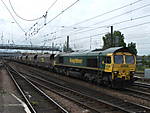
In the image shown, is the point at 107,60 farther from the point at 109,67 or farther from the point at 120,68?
the point at 120,68

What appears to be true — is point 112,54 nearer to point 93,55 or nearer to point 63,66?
point 93,55

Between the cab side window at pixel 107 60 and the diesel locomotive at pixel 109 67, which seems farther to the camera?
the cab side window at pixel 107 60

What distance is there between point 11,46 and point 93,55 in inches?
2944

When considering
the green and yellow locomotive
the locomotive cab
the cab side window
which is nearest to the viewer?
the locomotive cab

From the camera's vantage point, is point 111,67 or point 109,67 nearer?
point 111,67

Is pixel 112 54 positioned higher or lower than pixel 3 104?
higher

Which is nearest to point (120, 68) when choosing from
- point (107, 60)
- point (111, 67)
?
point (111, 67)

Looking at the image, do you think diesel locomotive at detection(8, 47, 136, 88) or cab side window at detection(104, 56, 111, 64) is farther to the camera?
cab side window at detection(104, 56, 111, 64)

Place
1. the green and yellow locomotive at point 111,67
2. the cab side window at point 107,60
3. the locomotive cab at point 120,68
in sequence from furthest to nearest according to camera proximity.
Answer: the cab side window at point 107,60, the green and yellow locomotive at point 111,67, the locomotive cab at point 120,68

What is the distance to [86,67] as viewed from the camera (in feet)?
69.2

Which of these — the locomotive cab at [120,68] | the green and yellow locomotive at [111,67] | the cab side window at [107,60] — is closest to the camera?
the locomotive cab at [120,68]

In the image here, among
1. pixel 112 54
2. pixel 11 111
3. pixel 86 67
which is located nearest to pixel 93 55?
pixel 86 67

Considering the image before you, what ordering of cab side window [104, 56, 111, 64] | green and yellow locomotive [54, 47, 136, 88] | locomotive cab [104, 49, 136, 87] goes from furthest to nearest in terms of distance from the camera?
cab side window [104, 56, 111, 64] → green and yellow locomotive [54, 47, 136, 88] → locomotive cab [104, 49, 136, 87]

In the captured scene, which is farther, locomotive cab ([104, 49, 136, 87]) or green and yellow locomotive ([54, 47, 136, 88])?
green and yellow locomotive ([54, 47, 136, 88])
